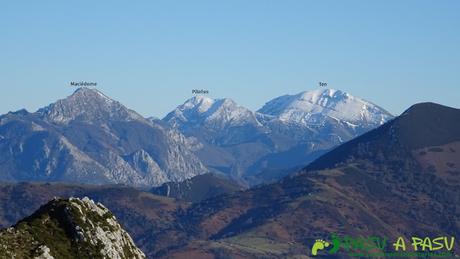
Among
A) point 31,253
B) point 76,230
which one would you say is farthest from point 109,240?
point 31,253

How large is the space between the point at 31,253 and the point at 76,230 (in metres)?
17.0

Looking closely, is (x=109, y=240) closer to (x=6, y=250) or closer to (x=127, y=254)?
(x=127, y=254)

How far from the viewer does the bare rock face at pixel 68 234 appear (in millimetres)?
163500

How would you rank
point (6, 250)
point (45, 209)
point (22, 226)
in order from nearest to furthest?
1. point (6, 250)
2. point (22, 226)
3. point (45, 209)

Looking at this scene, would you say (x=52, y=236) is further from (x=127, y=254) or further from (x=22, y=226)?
(x=127, y=254)

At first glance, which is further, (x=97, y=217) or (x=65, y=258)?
(x=97, y=217)

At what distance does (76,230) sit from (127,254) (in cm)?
1420

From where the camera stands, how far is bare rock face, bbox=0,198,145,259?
164m

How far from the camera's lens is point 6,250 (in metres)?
156

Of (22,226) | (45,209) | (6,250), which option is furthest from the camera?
(45,209)

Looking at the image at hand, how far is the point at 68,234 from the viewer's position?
176625mm

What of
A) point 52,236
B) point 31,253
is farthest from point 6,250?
point 52,236

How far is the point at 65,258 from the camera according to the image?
166 m

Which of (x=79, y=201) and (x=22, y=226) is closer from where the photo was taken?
(x=22, y=226)
